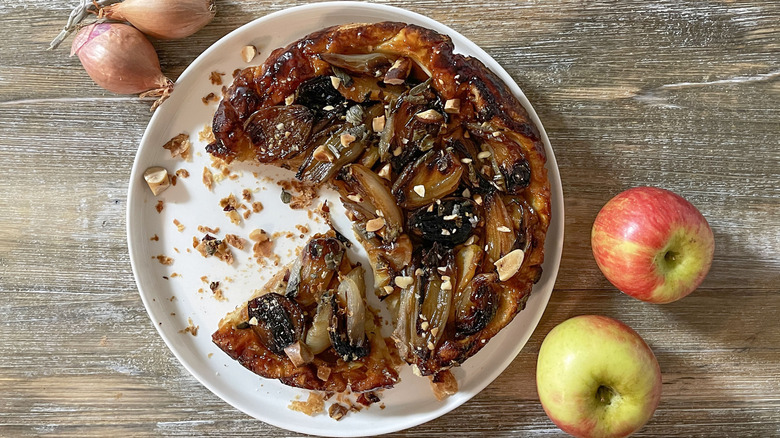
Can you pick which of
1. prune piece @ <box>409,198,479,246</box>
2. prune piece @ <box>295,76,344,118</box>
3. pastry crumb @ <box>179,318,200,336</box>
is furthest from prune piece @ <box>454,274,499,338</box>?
pastry crumb @ <box>179,318,200,336</box>

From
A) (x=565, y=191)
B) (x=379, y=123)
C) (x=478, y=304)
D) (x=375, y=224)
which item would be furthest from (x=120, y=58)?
(x=565, y=191)

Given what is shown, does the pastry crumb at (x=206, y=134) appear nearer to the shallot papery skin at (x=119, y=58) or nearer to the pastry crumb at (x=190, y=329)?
the shallot papery skin at (x=119, y=58)

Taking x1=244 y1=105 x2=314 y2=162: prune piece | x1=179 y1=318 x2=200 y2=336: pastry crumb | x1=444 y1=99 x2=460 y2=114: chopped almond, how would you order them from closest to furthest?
x1=444 y1=99 x2=460 y2=114: chopped almond, x1=244 y1=105 x2=314 y2=162: prune piece, x1=179 y1=318 x2=200 y2=336: pastry crumb

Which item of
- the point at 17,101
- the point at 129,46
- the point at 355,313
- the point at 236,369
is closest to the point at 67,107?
the point at 17,101

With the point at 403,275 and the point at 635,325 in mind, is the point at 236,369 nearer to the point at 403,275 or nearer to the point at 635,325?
the point at 403,275

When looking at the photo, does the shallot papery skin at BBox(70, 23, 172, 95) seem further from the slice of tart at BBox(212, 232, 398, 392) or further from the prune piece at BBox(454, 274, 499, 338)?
the prune piece at BBox(454, 274, 499, 338)

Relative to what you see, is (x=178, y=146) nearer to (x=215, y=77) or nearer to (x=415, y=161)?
(x=215, y=77)
